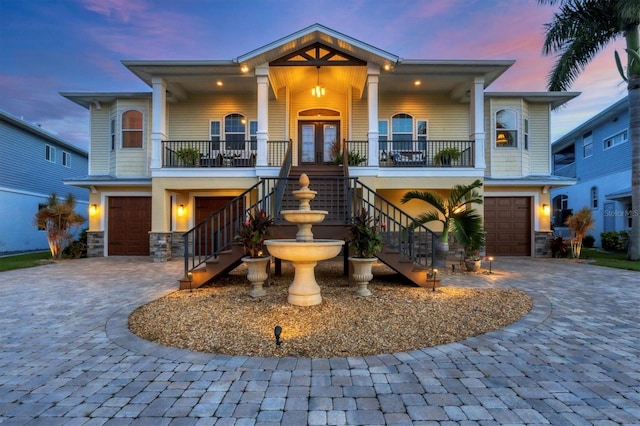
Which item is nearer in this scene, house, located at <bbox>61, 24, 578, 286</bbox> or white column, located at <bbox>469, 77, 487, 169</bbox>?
white column, located at <bbox>469, 77, 487, 169</bbox>

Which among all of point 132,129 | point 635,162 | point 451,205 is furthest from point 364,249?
point 635,162

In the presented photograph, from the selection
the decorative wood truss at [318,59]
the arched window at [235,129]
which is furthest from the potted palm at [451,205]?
the arched window at [235,129]

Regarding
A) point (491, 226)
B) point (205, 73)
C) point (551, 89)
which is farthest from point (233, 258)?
point (551, 89)

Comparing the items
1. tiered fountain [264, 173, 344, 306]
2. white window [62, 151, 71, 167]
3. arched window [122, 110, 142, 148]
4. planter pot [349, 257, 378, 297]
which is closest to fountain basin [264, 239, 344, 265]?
tiered fountain [264, 173, 344, 306]

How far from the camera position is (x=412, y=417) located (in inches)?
90.0

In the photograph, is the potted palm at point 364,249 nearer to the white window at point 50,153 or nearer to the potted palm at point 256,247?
the potted palm at point 256,247

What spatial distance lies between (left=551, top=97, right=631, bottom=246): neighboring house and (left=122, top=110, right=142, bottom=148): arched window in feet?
68.5

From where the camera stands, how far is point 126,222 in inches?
499

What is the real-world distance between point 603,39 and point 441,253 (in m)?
10.1

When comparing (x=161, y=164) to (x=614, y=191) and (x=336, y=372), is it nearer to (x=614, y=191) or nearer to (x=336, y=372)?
(x=336, y=372)

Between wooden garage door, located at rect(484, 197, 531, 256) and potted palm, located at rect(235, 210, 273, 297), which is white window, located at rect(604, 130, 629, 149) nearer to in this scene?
wooden garage door, located at rect(484, 197, 531, 256)

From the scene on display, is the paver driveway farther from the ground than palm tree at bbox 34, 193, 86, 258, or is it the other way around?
palm tree at bbox 34, 193, 86, 258

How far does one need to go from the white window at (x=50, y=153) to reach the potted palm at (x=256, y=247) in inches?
672

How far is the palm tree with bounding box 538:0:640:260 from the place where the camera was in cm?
1068
